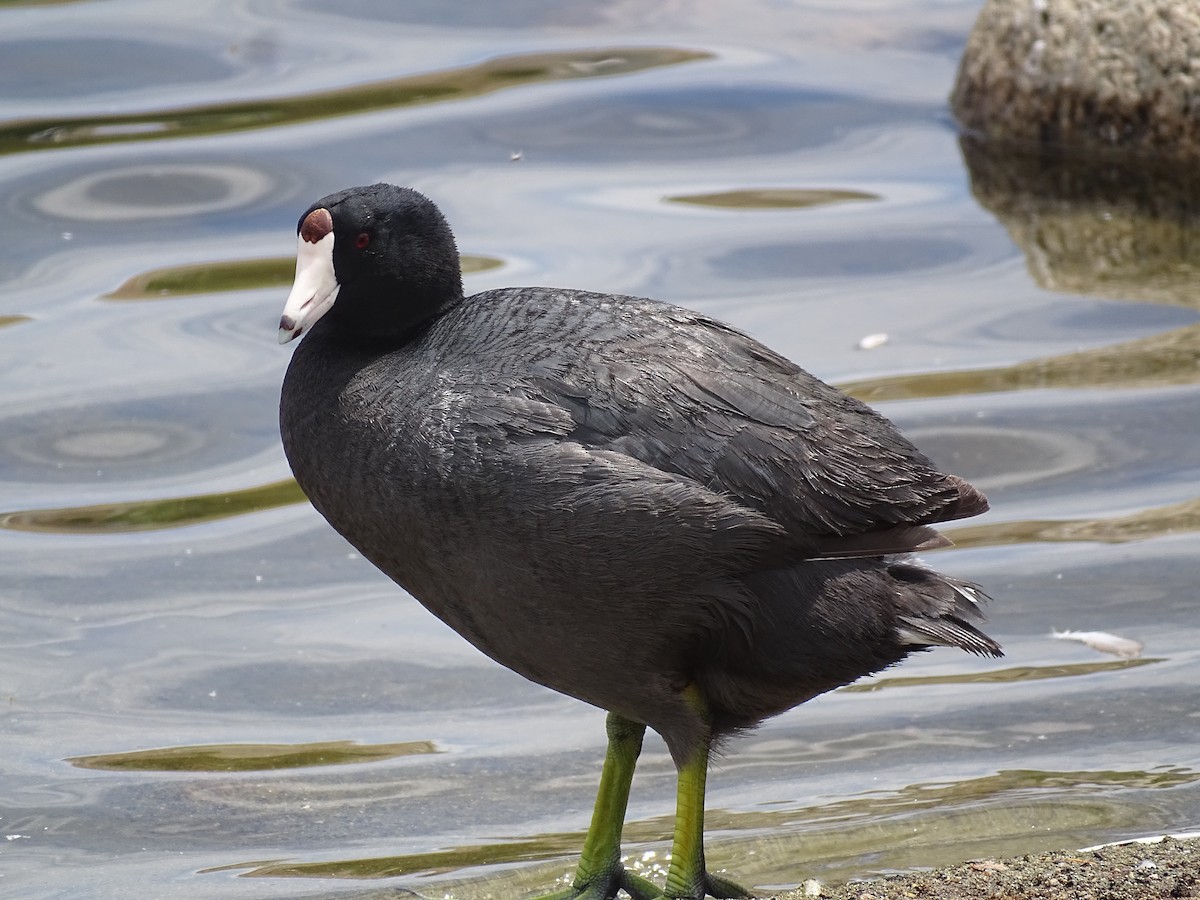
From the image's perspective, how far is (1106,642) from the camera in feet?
15.6

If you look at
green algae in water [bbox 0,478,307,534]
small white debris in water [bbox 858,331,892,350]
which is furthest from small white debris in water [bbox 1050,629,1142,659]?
green algae in water [bbox 0,478,307,534]

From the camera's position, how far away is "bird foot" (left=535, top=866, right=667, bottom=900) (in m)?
3.58

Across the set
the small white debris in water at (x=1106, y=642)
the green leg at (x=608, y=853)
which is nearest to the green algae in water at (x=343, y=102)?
the small white debris in water at (x=1106, y=642)

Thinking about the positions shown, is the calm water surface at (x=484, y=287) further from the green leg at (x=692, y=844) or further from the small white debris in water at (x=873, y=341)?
the green leg at (x=692, y=844)

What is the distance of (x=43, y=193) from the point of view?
7.91 m

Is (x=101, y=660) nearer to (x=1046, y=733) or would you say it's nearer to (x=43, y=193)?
(x=1046, y=733)

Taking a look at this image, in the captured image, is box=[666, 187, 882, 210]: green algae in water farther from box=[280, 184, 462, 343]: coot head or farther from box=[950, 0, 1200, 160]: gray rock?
box=[280, 184, 462, 343]: coot head

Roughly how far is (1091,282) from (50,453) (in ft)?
13.6

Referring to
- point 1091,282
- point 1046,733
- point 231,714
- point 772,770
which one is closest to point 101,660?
point 231,714

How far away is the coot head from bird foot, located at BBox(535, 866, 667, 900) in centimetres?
120

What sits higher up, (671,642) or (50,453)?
(671,642)

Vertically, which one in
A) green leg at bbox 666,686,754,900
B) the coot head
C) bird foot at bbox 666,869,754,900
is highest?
the coot head

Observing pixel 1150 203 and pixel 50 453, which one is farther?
pixel 1150 203

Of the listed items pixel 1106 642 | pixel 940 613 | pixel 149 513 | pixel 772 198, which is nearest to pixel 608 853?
pixel 940 613
